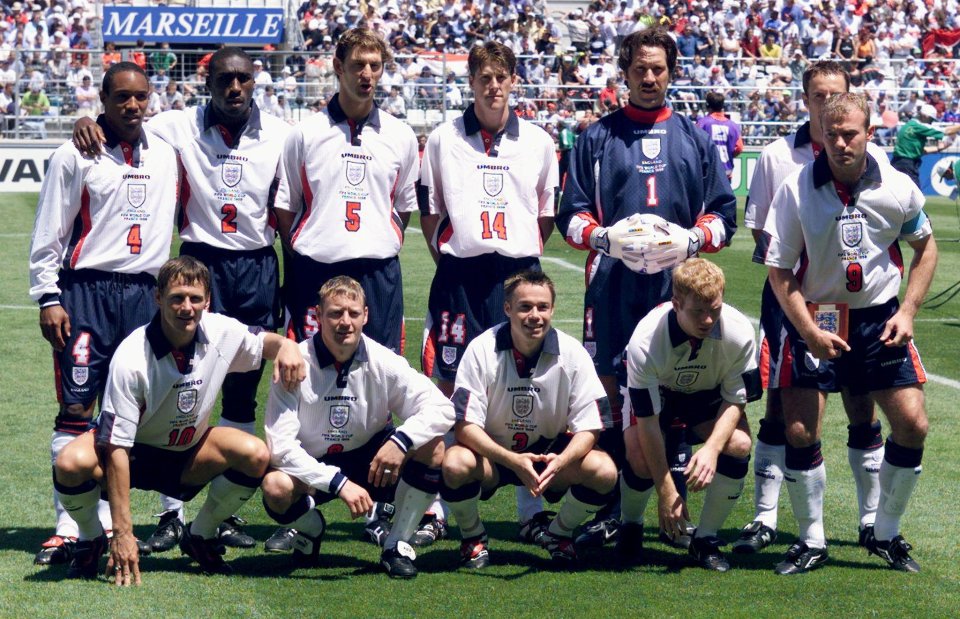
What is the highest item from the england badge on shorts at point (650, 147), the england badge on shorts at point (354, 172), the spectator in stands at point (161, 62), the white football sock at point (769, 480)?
the spectator in stands at point (161, 62)

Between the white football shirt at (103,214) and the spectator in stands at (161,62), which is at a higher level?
the spectator in stands at (161,62)

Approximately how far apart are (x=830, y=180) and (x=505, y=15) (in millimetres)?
29218

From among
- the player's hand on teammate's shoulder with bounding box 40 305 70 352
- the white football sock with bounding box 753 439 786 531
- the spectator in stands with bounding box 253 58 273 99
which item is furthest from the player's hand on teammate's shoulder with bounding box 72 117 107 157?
the spectator in stands with bounding box 253 58 273 99

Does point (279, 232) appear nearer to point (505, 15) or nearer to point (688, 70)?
point (688, 70)

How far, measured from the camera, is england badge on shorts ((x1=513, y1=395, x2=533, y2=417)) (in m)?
5.80

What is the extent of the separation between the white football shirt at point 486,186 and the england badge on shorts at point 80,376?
5.68 ft

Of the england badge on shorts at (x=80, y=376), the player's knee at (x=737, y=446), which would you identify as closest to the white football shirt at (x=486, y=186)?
the player's knee at (x=737, y=446)

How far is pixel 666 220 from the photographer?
612cm

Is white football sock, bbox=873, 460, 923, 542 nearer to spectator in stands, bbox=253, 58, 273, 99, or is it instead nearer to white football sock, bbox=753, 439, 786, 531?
white football sock, bbox=753, 439, 786, 531

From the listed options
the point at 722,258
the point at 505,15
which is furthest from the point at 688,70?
the point at 722,258

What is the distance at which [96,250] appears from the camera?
588 cm

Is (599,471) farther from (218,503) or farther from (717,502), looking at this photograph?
(218,503)

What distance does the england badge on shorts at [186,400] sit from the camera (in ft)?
18.1

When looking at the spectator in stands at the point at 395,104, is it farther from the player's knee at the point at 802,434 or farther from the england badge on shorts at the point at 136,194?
the player's knee at the point at 802,434
